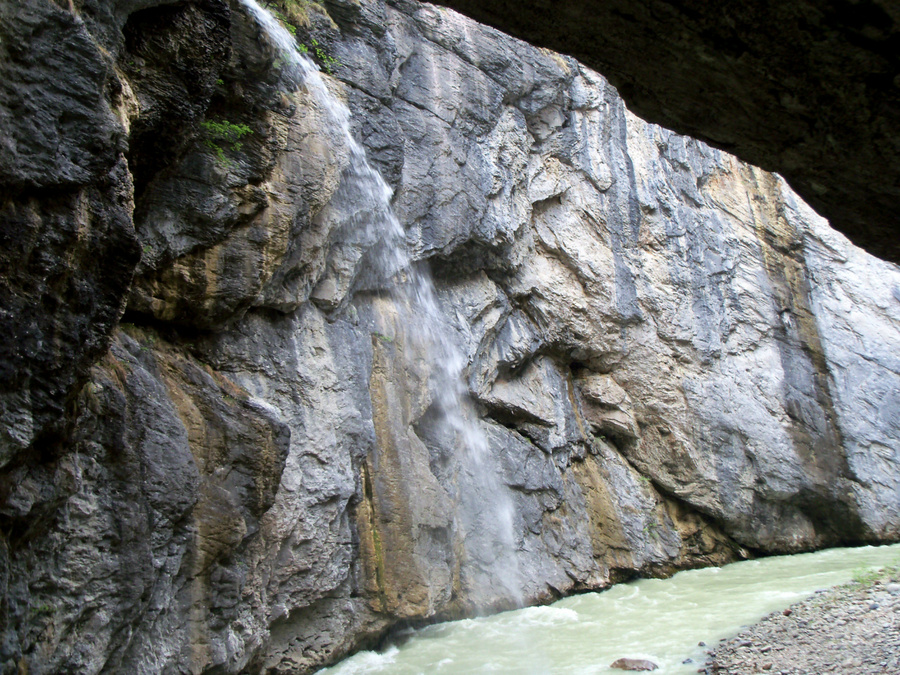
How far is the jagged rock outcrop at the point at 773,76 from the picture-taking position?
6.96ft

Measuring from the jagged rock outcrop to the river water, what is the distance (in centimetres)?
534

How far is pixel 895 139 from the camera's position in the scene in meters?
2.28

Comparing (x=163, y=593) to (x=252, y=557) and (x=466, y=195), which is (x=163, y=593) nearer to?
(x=252, y=557)

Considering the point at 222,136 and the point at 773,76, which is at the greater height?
the point at 222,136

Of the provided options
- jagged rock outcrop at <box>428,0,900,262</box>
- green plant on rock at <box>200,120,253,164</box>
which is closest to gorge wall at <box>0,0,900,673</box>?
green plant on rock at <box>200,120,253,164</box>

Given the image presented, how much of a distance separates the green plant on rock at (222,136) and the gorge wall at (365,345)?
0.04 metres

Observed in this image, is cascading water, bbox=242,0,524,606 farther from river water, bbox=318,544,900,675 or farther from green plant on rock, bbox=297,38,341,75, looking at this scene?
river water, bbox=318,544,900,675

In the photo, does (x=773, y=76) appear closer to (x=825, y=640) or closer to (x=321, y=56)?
(x=825, y=640)

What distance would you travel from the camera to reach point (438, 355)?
9.48m

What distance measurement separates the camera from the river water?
6836 mm

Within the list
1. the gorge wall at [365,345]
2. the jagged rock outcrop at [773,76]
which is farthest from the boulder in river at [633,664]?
the jagged rock outcrop at [773,76]

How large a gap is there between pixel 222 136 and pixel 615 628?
7.25 meters

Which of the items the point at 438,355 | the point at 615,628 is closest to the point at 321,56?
the point at 438,355

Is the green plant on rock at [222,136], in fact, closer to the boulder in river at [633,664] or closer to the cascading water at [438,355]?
the cascading water at [438,355]
